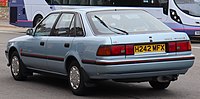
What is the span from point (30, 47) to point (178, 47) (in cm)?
285

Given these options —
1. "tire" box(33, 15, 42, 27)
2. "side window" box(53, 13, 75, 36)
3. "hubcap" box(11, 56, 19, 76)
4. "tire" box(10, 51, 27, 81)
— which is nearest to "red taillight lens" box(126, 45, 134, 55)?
"side window" box(53, 13, 75, 36)

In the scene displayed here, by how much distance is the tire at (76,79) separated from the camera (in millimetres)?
8047

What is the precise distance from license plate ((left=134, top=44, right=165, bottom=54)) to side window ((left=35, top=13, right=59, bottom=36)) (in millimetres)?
2032

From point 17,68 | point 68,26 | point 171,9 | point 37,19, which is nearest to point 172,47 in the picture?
point 68,26

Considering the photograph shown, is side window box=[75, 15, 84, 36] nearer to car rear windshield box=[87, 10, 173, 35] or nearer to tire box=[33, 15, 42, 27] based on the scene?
car rear windshield box=[87, 10, 173, 35]

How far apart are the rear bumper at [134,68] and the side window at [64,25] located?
0.94 meters

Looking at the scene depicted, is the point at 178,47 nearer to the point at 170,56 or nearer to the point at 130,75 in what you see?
the point at 170,56

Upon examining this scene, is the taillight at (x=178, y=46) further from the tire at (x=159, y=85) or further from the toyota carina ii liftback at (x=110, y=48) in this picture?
the tire at (x=159, y=85)

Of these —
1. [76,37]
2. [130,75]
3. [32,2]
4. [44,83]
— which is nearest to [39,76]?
[44,83]

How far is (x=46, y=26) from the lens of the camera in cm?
934

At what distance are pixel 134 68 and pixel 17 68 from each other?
3249 millimetres

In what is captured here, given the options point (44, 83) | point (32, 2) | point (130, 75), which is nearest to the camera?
point (130, 75)

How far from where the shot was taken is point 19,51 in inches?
389

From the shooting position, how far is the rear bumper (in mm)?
7531
